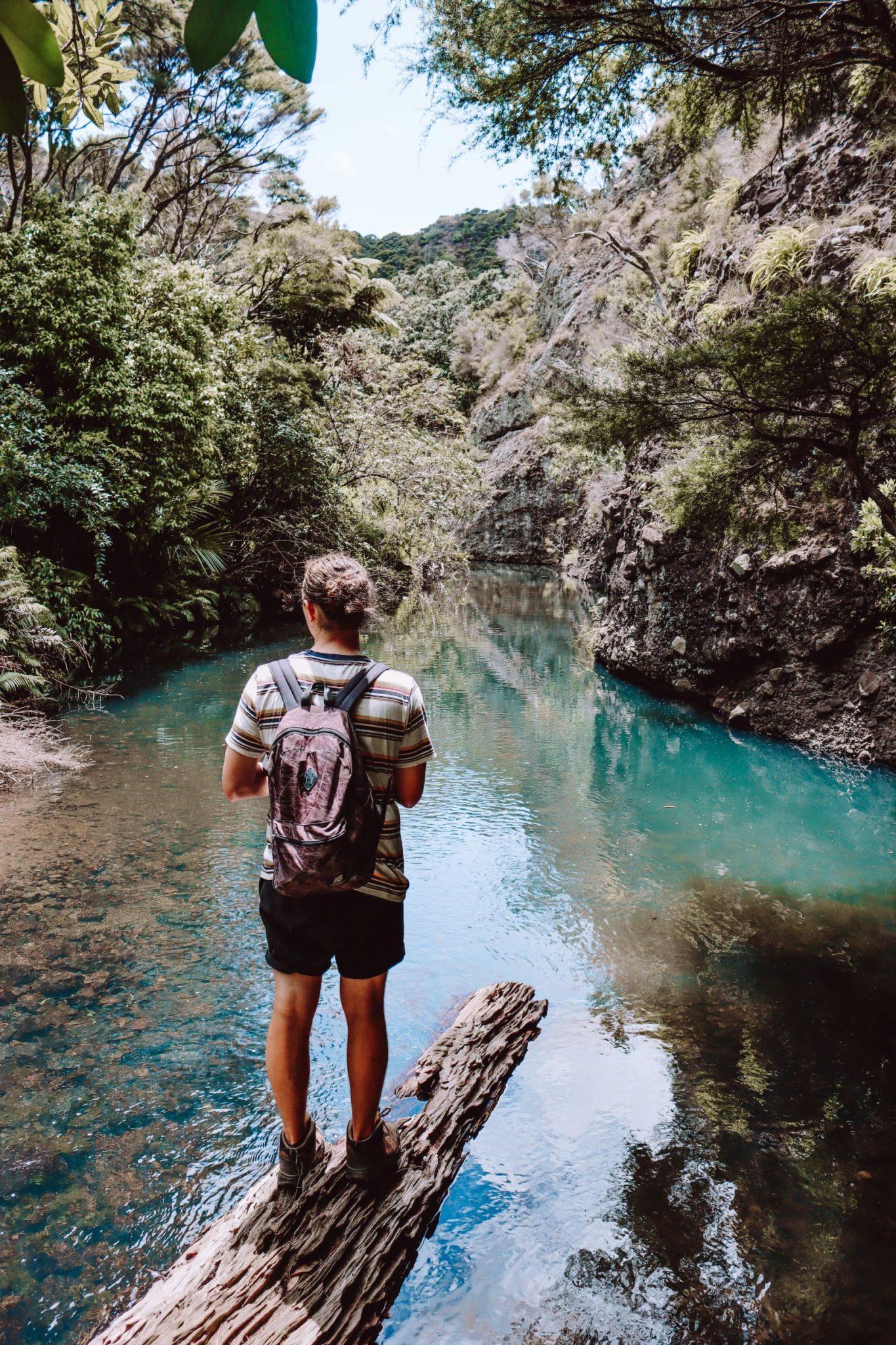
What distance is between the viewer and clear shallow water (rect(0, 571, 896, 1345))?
2715 mm

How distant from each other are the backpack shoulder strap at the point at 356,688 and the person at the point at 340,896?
0.6 inches

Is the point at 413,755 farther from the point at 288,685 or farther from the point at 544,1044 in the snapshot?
the point at 544,1044

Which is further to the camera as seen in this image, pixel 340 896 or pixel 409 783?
pixel 409 783

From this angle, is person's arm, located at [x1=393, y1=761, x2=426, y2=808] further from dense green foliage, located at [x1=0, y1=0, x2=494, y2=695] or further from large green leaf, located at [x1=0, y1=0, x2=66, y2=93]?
dense green foliage, located at [x1=0, y1=0, x2=494, y2=695]

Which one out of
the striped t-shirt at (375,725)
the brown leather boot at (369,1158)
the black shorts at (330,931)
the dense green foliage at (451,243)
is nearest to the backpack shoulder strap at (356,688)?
the striped t-shirt at (375,725)

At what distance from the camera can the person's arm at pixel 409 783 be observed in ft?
7.44

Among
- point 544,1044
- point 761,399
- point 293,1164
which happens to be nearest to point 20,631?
point 544,1044

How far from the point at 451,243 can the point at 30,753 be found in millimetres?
53159

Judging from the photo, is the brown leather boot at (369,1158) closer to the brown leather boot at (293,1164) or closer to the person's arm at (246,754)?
the brown leather boot at (293,1164)

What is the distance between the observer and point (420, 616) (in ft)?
63.4

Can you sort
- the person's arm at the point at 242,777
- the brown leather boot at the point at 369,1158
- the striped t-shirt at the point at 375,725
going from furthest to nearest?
the brown leather boot at the point at 369,1158
the person's arm at the point at 242,777
the striped t-shirt at the point at 375,725

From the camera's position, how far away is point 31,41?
678 millimetres

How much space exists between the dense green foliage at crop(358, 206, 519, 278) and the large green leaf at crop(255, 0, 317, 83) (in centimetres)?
5077

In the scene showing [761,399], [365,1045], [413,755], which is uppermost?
[761,399]
